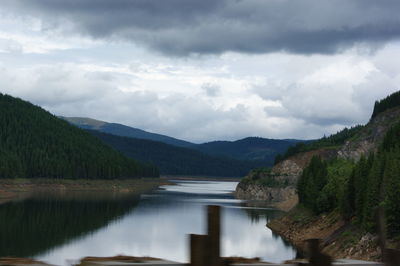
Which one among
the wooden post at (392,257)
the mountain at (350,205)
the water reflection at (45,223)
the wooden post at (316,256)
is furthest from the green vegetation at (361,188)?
the water reflection at (45,223)

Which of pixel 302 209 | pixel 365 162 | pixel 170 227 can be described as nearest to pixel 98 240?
pixel 170 227

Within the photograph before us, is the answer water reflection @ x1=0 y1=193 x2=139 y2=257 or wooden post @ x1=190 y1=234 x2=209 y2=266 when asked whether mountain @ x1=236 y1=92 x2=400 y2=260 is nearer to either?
water reflection @ x1=0 y1=193 x2=139 y2=257

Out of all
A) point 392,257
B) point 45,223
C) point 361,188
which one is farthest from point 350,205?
point 392,257

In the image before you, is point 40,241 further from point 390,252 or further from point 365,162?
point 390,252

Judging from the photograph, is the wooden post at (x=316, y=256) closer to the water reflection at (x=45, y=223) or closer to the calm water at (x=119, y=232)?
the calm water at (x=119, y=232)

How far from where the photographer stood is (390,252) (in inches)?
438

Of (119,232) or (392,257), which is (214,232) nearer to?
(392,257)

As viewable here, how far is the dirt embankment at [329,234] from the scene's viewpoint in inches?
2736

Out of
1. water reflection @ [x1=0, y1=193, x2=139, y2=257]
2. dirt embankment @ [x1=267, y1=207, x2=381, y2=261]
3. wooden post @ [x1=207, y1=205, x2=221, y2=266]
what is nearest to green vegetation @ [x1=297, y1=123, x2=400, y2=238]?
dirt embankment @ [x1=267, y1=207, x2=381, y2=261]

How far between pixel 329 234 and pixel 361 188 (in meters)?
9.18

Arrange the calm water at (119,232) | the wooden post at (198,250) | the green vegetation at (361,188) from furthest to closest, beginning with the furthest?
the green vegetation at (361,188)
the calm water at (119,232)
the wooden post at (198,250)

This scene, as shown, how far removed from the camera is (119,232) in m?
94.0

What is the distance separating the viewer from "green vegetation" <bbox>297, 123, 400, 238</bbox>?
241 feet

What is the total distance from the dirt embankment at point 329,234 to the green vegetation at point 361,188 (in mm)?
1693
